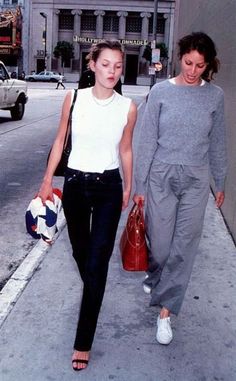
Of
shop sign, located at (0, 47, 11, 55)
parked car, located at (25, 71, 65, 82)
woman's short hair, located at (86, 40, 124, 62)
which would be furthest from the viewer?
shop sign, located at (0, 47, 11, 55)

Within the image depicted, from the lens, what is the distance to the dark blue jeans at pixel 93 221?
3098 millimetres

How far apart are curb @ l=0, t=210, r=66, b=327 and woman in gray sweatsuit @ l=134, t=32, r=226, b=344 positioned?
1.18 m

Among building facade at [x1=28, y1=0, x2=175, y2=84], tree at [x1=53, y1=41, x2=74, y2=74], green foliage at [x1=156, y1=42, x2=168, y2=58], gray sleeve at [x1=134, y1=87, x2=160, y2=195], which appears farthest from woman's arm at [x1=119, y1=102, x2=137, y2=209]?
building facade at [x1=28, y1=0, x2=175, y2=84]

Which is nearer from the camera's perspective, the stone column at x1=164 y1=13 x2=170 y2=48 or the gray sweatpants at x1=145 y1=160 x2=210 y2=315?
the gray sweatpants at x1=145 y1=160 x2=210 y2=315

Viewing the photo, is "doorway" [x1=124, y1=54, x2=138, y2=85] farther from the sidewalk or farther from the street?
the sidewalk

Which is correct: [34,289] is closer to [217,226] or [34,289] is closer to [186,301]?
[186,301]

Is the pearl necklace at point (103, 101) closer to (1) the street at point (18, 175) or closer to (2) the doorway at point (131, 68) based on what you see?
(1) the street at point (18, 175)

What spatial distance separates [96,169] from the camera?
10.2 feet

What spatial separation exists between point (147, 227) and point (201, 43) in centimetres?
132

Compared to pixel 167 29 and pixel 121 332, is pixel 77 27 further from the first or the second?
pixel 121 332

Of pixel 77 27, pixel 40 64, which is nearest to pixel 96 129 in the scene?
pixel 40 64

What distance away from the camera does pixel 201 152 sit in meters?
3.38

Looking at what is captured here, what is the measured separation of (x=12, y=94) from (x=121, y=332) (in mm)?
14473

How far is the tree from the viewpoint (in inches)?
3059
